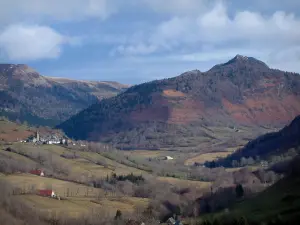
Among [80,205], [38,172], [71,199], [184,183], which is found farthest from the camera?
[38,172]

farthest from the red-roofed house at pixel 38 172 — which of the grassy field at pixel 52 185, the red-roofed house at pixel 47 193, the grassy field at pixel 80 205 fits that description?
the grassy field at pixel 80 205

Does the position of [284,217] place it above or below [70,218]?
above

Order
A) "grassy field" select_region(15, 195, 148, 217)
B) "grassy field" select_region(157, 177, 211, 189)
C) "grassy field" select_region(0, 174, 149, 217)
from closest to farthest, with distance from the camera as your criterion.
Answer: "grassy field" select_region(15, 195, 148, 217)
"grassy field" select_region(0, 174, 149, 217)
"grassy field" select_region(157, 177, 211, 189)

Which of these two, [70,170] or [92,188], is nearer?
[92,188]

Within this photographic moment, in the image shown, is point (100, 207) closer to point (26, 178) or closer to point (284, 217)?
point (26, 178)

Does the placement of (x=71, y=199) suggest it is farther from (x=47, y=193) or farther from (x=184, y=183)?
(x=184, y=183)

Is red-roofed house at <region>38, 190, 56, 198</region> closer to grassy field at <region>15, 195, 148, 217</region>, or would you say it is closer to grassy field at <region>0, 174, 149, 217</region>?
grassy field at <region>0, 174, 149, 217</region>

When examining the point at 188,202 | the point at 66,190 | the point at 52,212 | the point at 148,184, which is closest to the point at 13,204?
the point at 52,212

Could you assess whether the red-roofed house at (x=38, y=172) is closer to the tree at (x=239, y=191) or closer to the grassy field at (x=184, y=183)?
the grassy field at (x=184, y=183)

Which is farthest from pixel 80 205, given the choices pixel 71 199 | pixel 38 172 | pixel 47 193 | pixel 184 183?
pixel 184 183

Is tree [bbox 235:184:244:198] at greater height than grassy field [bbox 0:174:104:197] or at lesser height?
greater

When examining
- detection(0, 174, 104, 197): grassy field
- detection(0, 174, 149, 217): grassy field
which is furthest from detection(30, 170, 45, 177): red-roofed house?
detection(0, 174, 104, 197): grassy field

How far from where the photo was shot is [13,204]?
413 feet

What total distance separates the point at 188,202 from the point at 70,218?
143ft
